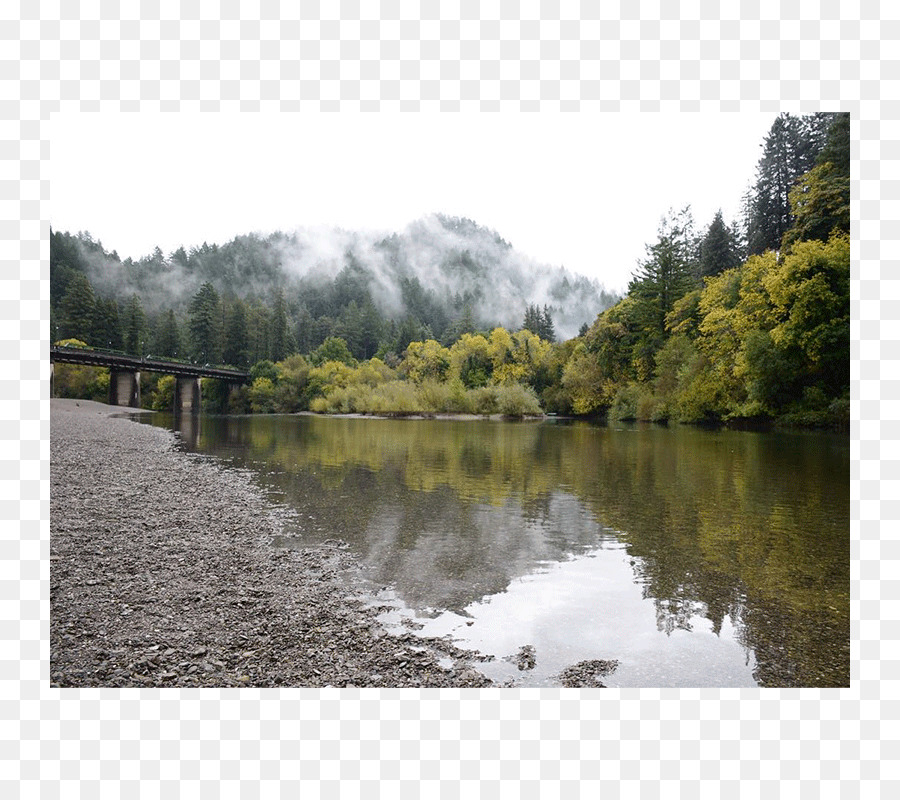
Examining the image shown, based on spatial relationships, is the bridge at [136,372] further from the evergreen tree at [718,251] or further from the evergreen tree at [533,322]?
the evergreen tree at [533,322]

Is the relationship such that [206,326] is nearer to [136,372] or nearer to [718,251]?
[136,372]

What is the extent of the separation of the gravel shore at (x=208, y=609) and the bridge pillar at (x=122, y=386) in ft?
83.3

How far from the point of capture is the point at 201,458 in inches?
746

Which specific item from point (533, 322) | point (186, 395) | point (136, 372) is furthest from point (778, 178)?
point (533, 322)

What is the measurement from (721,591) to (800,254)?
26.5m

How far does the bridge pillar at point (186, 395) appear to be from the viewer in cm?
5991

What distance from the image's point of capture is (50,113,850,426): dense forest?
A: 25578mm

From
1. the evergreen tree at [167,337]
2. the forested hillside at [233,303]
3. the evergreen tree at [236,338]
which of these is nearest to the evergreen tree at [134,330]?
the forested hillside at [233,303]

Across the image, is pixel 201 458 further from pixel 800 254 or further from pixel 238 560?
pixel 800 254

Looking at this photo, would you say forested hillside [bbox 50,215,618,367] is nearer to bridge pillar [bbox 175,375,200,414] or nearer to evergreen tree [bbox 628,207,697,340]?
bridge pillar [bbox 175,375,200,414]

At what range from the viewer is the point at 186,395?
2408 inches

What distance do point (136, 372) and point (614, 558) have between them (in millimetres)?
39522

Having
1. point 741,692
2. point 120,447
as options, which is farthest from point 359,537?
point 120,447

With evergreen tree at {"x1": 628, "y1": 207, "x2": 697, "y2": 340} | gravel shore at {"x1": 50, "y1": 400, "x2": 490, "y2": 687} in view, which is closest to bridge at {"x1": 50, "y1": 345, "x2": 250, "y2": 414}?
gravel shore at {"x1": 50, "y1": 400, "x2": 490, "y2": 687}
